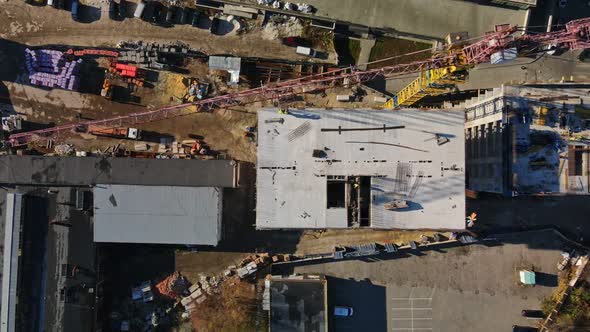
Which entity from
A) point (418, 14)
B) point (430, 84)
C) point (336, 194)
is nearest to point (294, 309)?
point (336, 194)

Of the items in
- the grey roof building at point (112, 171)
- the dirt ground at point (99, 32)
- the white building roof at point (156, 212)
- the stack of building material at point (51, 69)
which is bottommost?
the white building roof at point (156, 212)

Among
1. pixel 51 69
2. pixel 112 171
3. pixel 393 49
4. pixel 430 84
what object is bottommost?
pixel 112 171

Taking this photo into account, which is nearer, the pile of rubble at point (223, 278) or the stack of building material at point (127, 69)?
the pile of rubble at point (223, 278)

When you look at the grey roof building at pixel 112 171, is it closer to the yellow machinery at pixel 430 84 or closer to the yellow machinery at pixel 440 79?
the yellow machinery at pixel 430 84

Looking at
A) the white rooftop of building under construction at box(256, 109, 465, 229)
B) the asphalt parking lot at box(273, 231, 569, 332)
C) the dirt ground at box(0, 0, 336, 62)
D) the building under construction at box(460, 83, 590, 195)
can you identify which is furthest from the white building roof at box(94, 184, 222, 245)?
the building under construction at box(460, 83, 590, 195)

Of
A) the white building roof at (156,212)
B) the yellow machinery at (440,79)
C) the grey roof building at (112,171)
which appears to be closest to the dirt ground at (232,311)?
the white building roof at (156,212)

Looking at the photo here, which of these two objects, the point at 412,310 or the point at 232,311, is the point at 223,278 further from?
the point at 412,310
